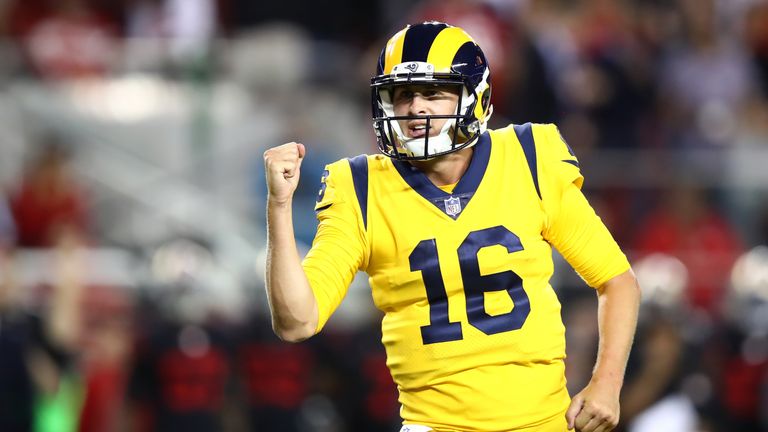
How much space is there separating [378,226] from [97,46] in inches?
279

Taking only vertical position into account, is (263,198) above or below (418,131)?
below

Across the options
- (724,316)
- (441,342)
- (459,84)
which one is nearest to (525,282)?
(441,342)

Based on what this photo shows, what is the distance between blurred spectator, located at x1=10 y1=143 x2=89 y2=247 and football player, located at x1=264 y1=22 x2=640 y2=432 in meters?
5.90

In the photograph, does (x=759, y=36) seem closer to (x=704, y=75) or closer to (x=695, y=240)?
(x=704, y=75)

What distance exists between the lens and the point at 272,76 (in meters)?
11.2

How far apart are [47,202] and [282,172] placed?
20.7 feet

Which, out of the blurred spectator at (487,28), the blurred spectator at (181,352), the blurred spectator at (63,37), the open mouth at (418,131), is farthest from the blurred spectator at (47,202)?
the open mouth at (418,131)

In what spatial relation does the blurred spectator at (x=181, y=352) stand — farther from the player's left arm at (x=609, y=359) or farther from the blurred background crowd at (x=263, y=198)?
the player's left arm at (x=609, y=359)

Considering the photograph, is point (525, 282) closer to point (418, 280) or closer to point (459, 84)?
point (418, 280)

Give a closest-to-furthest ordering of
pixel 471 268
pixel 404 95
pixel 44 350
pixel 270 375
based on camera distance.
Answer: pixel 471 268
pixel 404 95
pixel 44 350
pixel 270 375

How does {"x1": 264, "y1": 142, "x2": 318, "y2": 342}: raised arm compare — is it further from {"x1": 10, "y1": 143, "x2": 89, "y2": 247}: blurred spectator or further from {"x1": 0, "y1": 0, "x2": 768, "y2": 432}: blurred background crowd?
{"x1": 10, "y1": 143, "x2": 89, "y2": 247}: blurred spectator

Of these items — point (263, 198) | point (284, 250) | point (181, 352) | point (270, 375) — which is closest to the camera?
point (284, 250)

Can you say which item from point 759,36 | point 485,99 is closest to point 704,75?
point 759,36

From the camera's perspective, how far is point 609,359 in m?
4.32
